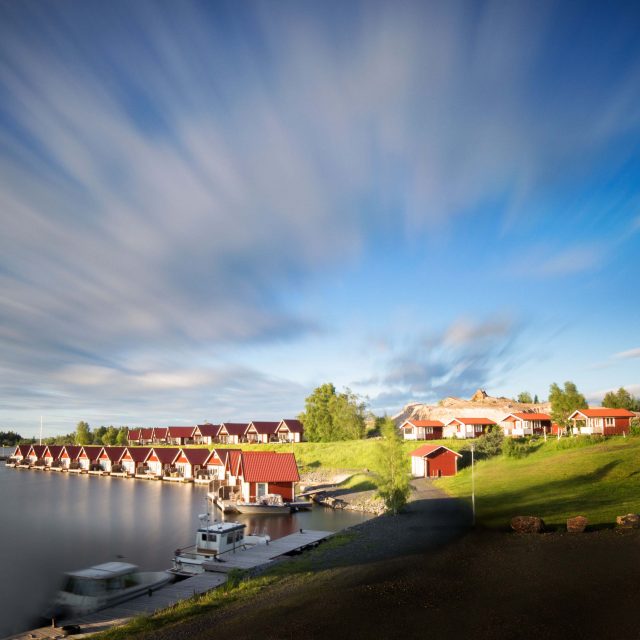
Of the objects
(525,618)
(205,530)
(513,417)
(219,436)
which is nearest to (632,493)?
(525,618)

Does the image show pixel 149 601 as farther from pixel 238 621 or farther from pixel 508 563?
pixel 508 563

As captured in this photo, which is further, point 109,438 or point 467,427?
point 109,438

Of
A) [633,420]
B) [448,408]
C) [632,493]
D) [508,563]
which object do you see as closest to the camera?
[508,563]

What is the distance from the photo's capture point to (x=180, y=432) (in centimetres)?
13462

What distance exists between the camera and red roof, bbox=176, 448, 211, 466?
289 ft

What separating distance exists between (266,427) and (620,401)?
7630 cm

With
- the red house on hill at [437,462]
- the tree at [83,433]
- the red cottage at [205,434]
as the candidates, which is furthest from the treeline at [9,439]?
the red house on hill at [437,462]

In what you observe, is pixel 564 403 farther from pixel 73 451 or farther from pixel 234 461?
pixel 73 451

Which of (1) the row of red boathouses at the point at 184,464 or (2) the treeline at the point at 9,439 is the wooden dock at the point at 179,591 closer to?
(1) the row of red boathouses at the point at 184,464

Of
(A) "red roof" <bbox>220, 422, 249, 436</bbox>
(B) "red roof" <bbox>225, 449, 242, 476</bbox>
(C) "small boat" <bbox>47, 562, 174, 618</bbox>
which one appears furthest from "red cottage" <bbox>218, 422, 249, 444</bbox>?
(C) "small boat" <bbox>47, 562, 174, 618</bbox>

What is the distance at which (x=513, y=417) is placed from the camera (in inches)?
3851

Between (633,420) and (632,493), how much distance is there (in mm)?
46810

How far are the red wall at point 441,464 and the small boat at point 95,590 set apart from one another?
156ft

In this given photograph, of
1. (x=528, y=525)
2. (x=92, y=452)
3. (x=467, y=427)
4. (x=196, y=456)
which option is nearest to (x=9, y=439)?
(x=92, y=452)
